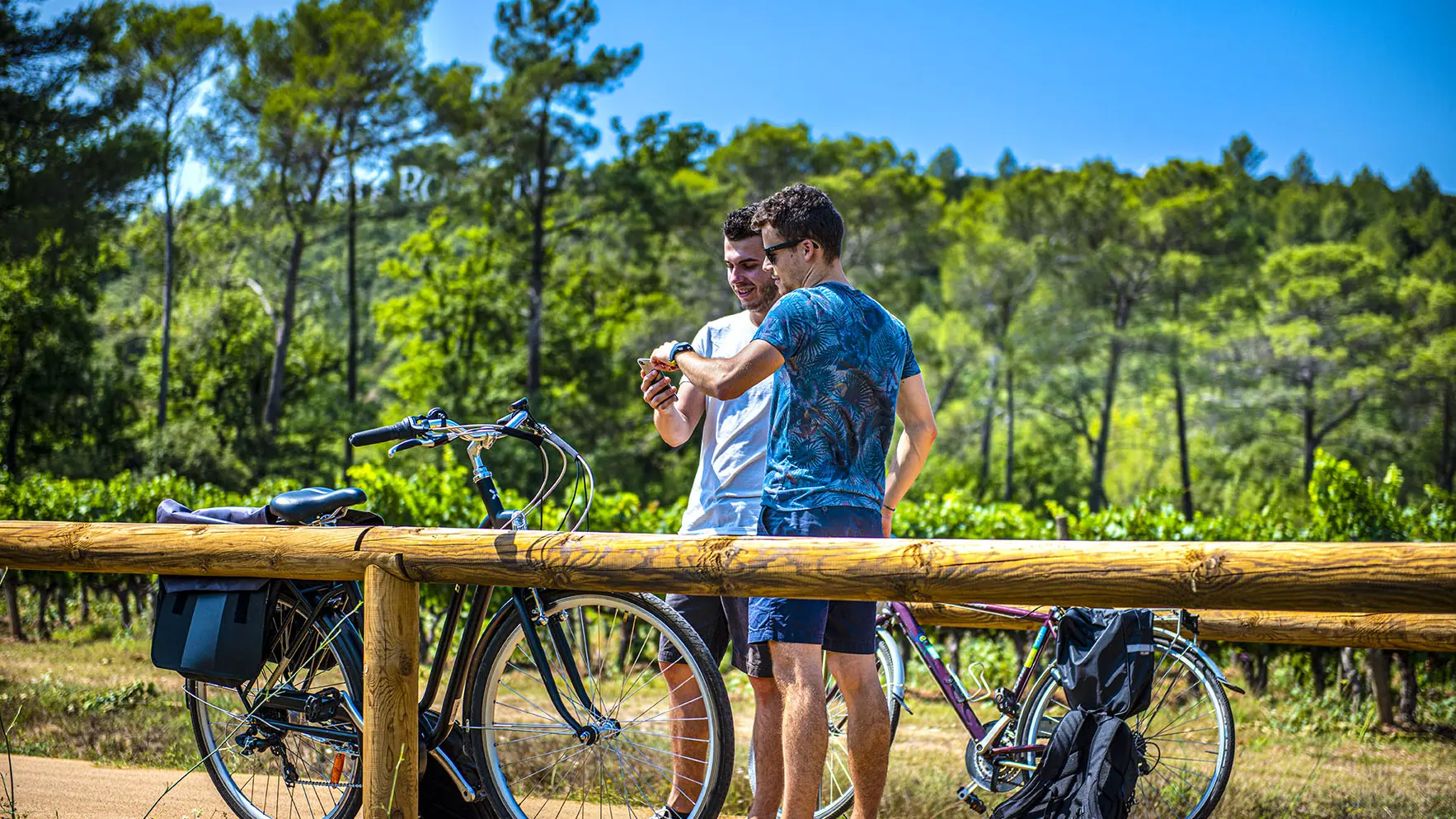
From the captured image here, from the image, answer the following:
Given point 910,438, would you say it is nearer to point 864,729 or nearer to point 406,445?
point 864,729

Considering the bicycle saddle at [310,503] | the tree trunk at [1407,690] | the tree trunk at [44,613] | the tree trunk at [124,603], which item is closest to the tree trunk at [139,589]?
the tree trunk at [124,603]

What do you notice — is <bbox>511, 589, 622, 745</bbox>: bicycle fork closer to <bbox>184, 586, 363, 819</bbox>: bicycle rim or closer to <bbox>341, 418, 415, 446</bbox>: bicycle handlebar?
<bbox>341, 418, 415, 446</bbox>: bicycle handlebar

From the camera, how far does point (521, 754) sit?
565cm

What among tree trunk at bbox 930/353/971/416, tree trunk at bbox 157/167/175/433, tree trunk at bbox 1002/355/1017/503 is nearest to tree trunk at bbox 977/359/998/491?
tree trunk at bbox 1002/355/1017/503

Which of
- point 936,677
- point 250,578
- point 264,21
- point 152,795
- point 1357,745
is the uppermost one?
point 264,21

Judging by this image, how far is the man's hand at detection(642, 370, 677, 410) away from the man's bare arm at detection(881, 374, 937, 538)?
668 mm

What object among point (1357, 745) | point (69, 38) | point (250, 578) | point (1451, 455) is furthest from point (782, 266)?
point (1451, 455)

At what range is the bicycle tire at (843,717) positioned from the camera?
4.02 m

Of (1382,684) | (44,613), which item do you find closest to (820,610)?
Result: (1382,684)

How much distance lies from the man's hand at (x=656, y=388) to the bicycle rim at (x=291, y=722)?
1151mm

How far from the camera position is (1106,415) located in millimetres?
38281

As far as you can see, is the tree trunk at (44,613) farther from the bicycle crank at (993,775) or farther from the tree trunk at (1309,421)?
the tree trunk at (1309,421)

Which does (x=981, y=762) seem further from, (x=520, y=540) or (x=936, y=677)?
(x=520, y=540)

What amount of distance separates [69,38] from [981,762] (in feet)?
96.1
